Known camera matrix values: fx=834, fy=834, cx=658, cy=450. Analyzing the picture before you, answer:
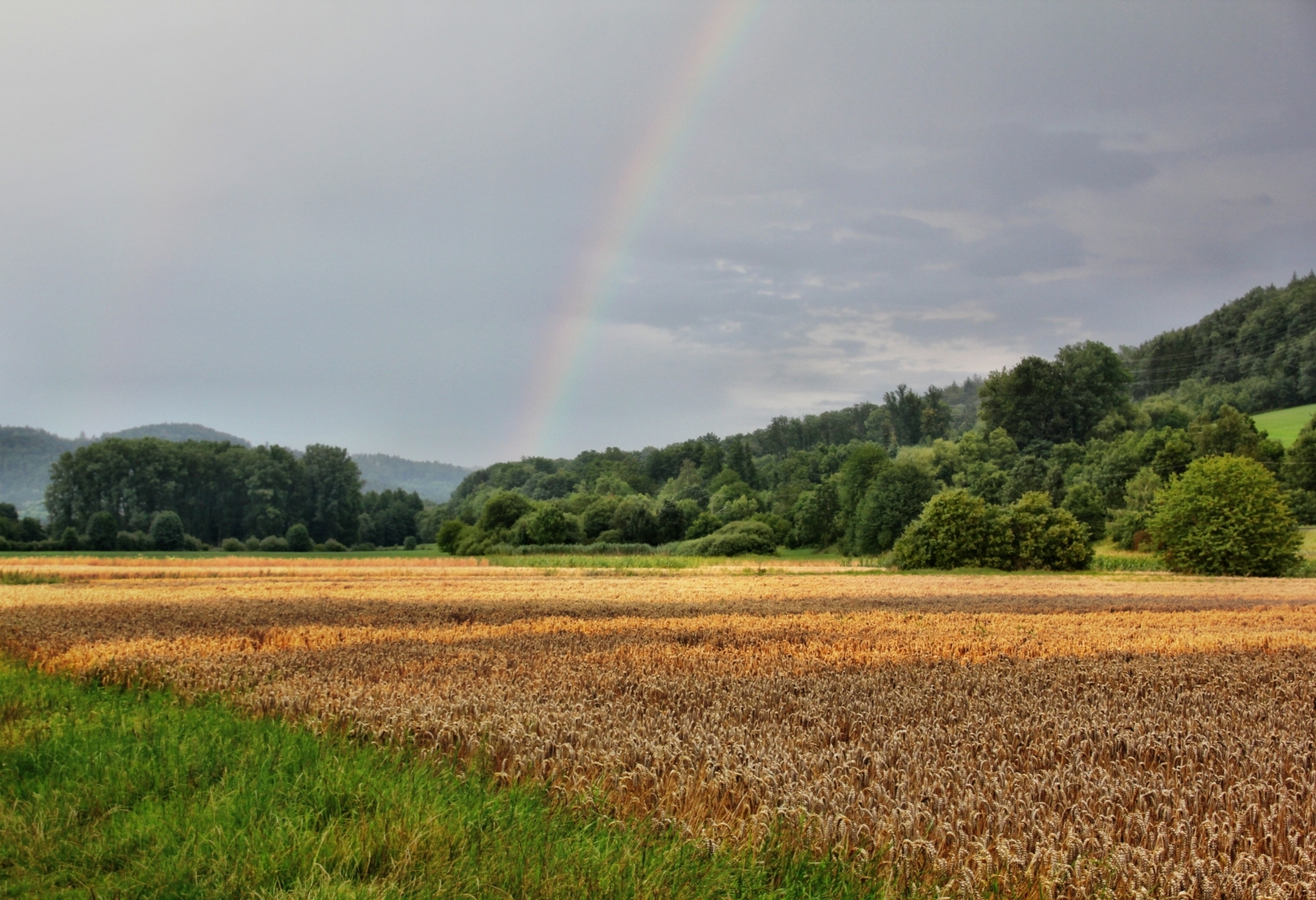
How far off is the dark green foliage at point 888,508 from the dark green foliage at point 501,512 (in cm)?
4110

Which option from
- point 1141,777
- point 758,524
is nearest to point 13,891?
point 1141,777

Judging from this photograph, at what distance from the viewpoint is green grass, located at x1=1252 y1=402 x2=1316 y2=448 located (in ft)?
360

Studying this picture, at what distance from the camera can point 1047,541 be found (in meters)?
60.2

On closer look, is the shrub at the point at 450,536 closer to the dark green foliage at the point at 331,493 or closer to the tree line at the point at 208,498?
the tree line at the point at 208,498

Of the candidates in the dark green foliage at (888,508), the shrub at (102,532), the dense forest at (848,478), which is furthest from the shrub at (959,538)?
the shrub at (102,532)

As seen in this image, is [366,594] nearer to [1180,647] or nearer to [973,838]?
[1180,647]

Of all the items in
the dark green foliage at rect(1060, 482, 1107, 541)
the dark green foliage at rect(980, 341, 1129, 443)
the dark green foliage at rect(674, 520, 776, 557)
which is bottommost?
the dark green foliage at rect(674, 520, 776, 557)

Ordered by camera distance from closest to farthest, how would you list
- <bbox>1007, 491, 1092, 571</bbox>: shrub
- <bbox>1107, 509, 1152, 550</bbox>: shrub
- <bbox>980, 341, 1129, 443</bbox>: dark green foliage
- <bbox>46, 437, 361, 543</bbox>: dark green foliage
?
<bbox>1007, 491, 1092, 571</bbox>: shrub
<bbox>1107, 509, 1152, 550</bbox>: shrub
<bbox>46, 437, 361, 543</bbox>: dark green foliage
<bbox>980, 341, 1129, 443</bbox>: dark green foliage

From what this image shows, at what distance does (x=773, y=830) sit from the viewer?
4645mm

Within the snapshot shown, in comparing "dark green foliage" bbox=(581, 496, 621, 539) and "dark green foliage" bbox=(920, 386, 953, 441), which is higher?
"dark green foliage" bbox=(920, 386, 953, 441)

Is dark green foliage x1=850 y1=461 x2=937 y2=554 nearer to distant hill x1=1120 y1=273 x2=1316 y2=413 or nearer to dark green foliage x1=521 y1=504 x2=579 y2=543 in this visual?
dark green foliage x1=521 y1=504 x2=579 y2=543

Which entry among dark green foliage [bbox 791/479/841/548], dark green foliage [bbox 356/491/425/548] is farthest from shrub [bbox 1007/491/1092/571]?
dark green foliage [bbox 356/491/425/548]

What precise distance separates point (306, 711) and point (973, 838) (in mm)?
5999

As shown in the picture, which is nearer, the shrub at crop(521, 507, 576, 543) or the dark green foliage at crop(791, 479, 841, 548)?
the shrub at crop(521, 507, 576, 543)
